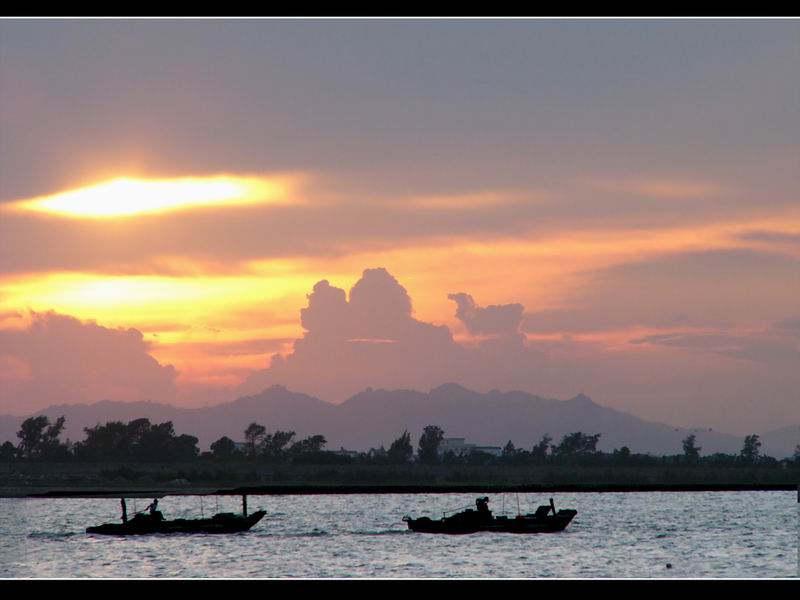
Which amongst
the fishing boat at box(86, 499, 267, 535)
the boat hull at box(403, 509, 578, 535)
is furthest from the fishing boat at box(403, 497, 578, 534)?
the fishing boat at box(86, 499, 267, 535)

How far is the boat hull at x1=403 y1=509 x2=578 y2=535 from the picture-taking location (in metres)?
93.2

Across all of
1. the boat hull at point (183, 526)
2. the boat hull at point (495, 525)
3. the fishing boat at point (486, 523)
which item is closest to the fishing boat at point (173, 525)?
the boat hull at point (183, 526)

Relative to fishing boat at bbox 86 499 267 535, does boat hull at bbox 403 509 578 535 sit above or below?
below

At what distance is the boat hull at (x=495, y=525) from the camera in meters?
93.2

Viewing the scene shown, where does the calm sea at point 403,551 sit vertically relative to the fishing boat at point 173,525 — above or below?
below

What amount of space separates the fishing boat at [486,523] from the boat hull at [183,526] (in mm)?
14279

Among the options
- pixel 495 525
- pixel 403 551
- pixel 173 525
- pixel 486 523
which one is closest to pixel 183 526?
pixel 173 525

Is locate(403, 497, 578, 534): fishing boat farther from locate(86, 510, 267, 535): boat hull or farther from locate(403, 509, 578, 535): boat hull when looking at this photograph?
locate(86, 510, 267, 535): boat hull

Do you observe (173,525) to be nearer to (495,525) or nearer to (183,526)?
(183,526)

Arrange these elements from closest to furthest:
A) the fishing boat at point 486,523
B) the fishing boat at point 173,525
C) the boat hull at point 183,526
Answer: the fishing boat at point 486,523
the fishing boat at point 173,525
the boat hull at point 183,526

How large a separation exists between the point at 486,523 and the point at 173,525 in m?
26.2

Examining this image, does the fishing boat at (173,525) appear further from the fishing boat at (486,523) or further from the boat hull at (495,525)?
the fishing boat at (486,523)
